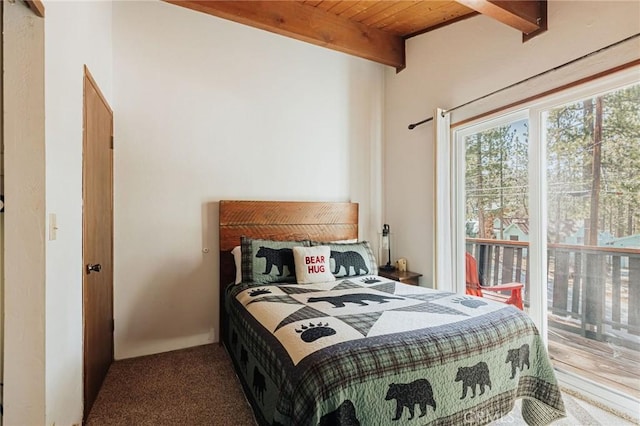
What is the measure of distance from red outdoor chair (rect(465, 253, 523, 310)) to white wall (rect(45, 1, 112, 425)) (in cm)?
283

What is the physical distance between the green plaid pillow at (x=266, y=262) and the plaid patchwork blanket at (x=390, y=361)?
18.2 inches

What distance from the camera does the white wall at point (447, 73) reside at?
2002 mm

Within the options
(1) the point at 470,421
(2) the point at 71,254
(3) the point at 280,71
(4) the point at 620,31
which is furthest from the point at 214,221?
(4) the point at 620,31

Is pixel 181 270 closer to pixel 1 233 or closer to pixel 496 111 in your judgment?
pixel 1 233

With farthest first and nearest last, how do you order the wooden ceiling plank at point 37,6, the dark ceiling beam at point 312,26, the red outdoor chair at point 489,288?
1. the dark ceiling beam at point 312,26
2. the red outdoor chair at point 489,288
3. the wooden ceiling plank at point 37,6

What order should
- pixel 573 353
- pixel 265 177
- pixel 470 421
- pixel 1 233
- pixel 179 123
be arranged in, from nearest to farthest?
pixel 1 233 < pixel 470 421 < pixel 573 353 < pixel 179 123 < pixel 265 177

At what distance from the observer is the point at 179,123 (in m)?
2.78

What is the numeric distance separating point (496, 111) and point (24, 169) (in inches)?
114

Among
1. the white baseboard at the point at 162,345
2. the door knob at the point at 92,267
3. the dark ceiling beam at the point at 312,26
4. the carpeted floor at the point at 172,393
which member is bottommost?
the carpeted floor at the point at 172,393

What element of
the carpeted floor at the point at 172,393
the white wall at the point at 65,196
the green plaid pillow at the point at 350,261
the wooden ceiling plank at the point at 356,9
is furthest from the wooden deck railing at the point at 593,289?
the white wall at the point at 65,196

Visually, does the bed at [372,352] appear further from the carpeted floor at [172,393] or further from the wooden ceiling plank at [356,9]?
the wooden ceiling plank at [356,9]

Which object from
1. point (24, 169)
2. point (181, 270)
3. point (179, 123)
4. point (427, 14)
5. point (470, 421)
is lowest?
point (470, 421)

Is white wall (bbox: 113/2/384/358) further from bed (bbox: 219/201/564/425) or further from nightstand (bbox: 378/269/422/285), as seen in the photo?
nightstand (bbox: 378/269/422/285)

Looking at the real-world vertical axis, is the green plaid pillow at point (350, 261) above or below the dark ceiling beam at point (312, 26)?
below
